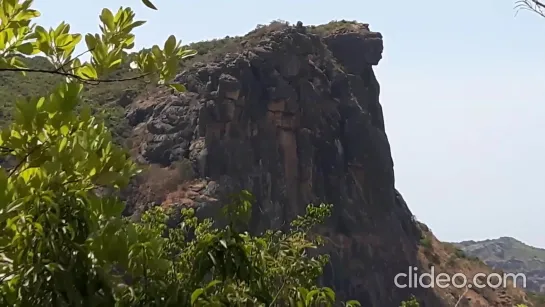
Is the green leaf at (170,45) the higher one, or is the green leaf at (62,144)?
the green leaf at (170,45)

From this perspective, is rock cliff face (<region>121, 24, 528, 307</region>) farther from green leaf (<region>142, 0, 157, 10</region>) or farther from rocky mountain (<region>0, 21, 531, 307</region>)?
green leaf (<region>142, 0, 157, 10</region>)

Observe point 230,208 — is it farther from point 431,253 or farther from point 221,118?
point 431,253

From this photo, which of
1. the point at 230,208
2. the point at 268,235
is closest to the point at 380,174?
the point at 268,235

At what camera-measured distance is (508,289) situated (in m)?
32.8

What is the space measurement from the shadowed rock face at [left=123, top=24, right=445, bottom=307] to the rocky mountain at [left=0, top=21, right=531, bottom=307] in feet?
0.16

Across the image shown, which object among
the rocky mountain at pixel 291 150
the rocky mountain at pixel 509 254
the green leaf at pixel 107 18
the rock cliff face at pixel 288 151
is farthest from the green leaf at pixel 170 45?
the rocky mountain at pixel 509 254

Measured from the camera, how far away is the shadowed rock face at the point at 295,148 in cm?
2570

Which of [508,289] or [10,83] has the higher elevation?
[10,83]

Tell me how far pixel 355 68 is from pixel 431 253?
930cm

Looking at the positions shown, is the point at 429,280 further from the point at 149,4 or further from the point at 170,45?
the point at 149,4

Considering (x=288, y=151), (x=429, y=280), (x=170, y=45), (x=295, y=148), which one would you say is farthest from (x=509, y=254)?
(x=170, y=45)

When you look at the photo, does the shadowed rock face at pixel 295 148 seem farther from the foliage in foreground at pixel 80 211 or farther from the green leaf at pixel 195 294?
the green leaf at pixel 195 294

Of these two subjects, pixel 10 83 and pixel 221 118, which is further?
pixel 10 83

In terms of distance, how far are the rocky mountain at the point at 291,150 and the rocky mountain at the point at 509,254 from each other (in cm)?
3356
